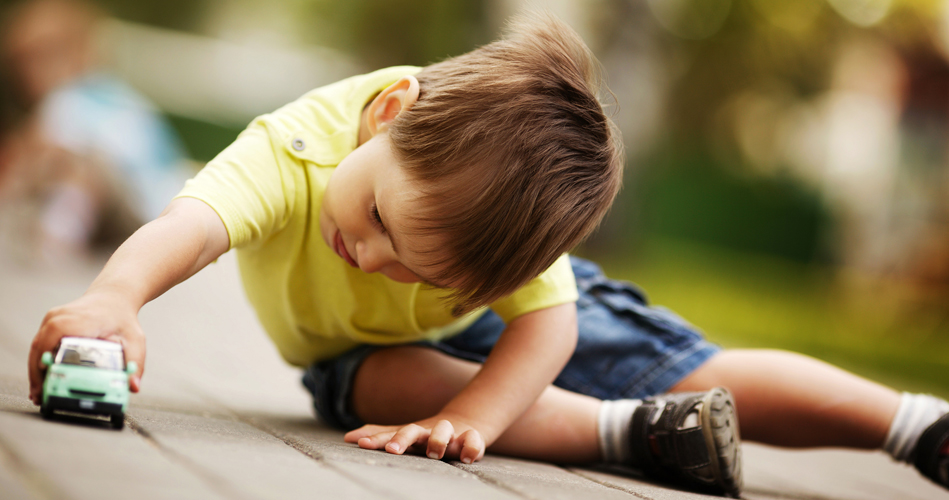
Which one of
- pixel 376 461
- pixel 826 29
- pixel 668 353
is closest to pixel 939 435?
pixel 668 353

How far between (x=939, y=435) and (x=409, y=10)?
16.1 meters

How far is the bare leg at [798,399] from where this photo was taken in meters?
2.34

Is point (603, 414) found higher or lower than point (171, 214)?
lower

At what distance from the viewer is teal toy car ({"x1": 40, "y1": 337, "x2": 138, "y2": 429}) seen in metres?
1.43

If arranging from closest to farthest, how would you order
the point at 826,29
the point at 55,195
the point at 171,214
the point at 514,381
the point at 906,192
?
the point at 171,214, the point at 514,381, the point at 55,195, the point at 906,192, the point at 826,29

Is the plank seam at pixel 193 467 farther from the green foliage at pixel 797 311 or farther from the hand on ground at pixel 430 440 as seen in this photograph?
the green foliage at pixel 797 311

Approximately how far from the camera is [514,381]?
2035mm

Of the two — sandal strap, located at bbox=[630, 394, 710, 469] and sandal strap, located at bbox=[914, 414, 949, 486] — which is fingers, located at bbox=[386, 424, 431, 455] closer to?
sandal strap, located at bbox=[630, 394, 710, 469]

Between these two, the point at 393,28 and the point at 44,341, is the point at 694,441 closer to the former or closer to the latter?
the point at 44,341

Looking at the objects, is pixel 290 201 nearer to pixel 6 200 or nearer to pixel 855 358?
pixel 6 200

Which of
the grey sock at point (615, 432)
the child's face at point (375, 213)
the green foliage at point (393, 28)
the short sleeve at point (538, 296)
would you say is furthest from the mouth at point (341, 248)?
the green foliage at point (393, 28)

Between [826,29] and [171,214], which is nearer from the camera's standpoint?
[171,214]

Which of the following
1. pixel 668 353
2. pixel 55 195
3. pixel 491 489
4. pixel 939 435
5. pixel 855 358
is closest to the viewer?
pixel 491 489

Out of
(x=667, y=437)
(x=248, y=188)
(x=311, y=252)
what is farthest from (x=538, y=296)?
(x=248, y=188)
